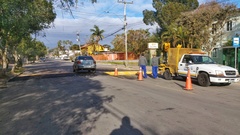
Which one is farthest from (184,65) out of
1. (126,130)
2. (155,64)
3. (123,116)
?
(126,130)

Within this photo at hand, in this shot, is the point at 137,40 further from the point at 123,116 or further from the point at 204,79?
the point at 123,116

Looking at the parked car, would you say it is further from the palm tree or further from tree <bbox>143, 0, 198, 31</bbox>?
the palm tree

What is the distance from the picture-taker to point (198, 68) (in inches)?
559

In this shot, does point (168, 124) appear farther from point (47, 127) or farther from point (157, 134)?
point (47, 127)

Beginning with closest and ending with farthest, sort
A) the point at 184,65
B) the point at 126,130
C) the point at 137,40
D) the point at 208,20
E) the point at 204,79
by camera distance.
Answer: the point at 126,130
the point at 204,79
the point at 184,65
the point at 208,20
the point at 137,40

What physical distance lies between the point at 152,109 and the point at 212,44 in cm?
2132

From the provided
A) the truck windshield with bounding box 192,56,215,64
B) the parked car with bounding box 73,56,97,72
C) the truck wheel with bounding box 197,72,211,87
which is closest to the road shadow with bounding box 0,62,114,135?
the truck wheel with bounding box 197,72,211,87

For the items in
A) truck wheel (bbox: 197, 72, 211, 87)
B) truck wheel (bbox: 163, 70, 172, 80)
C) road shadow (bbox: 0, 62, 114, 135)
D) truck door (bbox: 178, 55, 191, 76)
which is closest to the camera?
road shadow (bbox: 0, 62, 114, 135)

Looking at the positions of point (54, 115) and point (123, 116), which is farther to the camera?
point (54, 115)

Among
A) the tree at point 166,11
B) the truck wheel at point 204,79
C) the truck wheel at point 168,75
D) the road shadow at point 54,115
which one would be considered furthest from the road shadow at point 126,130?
the tree at point 166,11

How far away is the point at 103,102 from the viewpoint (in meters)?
9.23

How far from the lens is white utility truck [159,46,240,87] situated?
1320 centimetres

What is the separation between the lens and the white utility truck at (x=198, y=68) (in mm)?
13203

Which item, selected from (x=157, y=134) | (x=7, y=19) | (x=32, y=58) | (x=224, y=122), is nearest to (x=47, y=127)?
(x=157, y=134)
